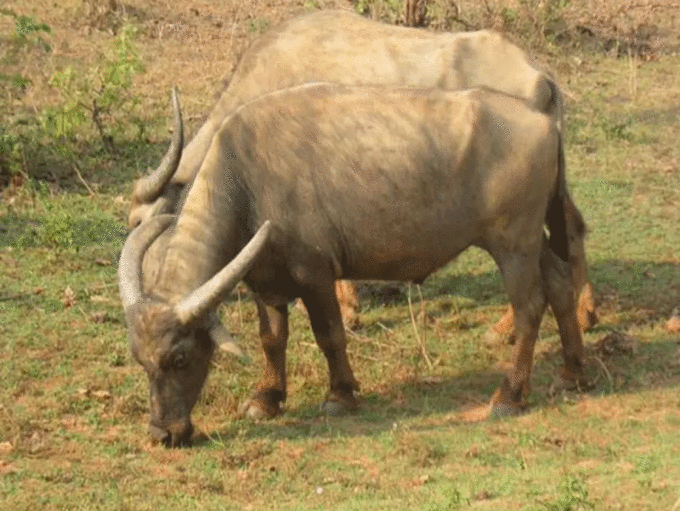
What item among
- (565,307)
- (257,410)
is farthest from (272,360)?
(565,307)

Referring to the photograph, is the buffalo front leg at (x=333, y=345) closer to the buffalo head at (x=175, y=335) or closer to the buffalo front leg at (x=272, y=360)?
the buffalo front leg at (x=272, y=360)

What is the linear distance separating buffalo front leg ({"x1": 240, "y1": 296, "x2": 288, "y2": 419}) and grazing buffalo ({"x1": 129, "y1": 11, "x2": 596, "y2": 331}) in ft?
3.39

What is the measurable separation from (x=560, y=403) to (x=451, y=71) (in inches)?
82.1

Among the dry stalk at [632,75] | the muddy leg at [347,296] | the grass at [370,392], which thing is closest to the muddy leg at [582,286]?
the grass at [370,392]

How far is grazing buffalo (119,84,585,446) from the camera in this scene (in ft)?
23.6

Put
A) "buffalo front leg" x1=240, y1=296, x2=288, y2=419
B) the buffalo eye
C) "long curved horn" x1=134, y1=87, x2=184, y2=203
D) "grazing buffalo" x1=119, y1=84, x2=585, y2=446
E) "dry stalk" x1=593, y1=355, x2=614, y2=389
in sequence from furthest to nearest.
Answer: "dry stalk" x1=593, y1=355, x2=614, y2=389 < "long curved horn" x1=134, y1=87, x2=184, y2=203 < "buffalo front leg" x1=240, y1=296, x2=288, y2=419 < "grazing buffalo" x1=119, y1=84, x2=585, y2=446 < the buffalo eye

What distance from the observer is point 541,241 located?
7.55 m

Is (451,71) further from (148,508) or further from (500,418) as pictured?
(148,508)

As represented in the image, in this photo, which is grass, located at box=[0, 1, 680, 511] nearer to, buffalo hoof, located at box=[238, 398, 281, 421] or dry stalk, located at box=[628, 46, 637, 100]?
buffalo hoof, located at box=[238, 398, 281, 421]

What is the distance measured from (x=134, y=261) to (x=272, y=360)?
103cm

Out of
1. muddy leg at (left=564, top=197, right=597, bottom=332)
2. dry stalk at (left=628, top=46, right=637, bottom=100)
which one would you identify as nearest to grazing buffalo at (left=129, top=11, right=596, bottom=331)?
muddy leg at (left=564, top=197, right=597, bottom=332)

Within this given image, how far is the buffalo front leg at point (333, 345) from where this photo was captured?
7332 mm

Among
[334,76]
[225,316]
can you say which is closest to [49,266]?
[225,316]

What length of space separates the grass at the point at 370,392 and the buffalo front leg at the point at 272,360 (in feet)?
0.41
